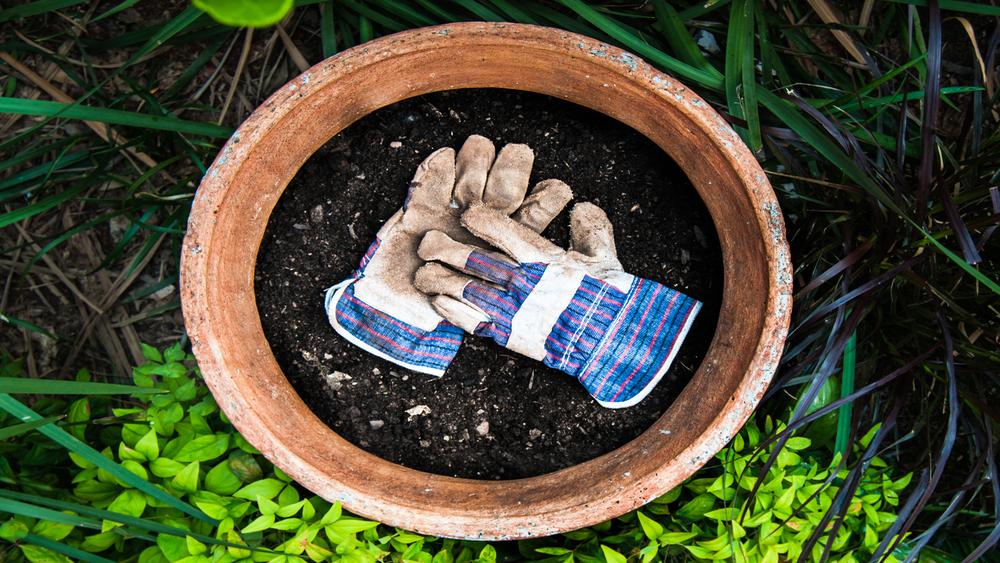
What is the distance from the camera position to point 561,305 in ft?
4.24

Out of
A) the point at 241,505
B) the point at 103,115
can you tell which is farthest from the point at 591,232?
the point at 103,115

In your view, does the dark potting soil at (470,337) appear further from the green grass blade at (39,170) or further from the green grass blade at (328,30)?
the green grass blade at (39,170)

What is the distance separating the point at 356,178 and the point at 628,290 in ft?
1.94

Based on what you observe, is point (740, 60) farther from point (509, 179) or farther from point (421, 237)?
point (421, 237)

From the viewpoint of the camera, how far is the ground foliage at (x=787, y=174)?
1.21 m


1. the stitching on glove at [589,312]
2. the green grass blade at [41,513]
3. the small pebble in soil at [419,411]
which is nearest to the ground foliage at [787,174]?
the green grass blade at [41,513]

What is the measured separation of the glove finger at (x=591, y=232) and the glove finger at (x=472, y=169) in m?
0.20

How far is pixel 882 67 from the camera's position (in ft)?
4.91

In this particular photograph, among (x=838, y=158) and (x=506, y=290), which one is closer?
(x=838, y=158)

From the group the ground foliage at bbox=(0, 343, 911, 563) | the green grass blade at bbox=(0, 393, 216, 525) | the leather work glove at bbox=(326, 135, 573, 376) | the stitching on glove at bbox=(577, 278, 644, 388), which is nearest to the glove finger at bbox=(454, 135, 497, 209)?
the leather work glove at bbox=(326, 135, 573, 376)

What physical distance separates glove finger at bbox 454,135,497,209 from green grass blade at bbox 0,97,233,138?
1.54ft

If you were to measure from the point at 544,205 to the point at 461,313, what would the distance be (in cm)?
27

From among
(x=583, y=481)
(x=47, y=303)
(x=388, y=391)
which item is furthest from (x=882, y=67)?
(x=47, y=303)

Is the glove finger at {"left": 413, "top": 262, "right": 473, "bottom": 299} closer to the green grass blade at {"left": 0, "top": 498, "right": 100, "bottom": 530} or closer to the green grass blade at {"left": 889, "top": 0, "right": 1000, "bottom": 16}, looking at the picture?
the green grass blade at {"left": 0, "top": 498, "right": 100, "bottom": 530}
